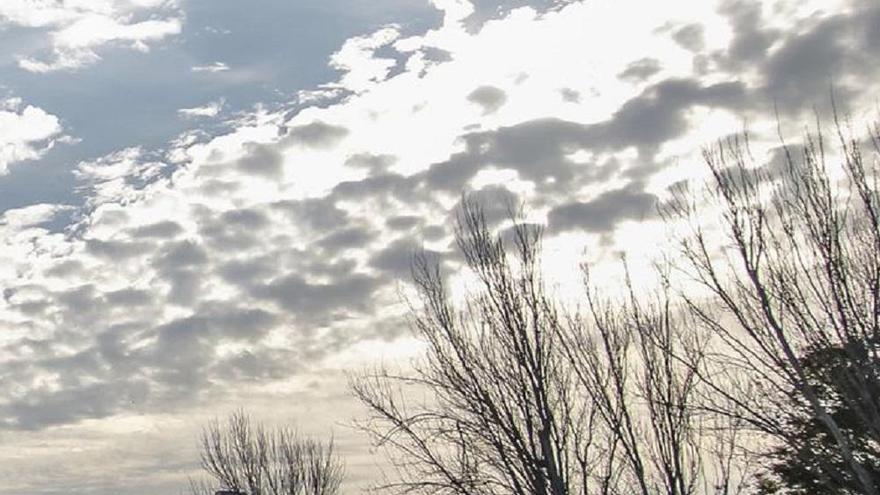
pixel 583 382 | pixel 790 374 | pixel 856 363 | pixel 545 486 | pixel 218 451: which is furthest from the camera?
pixel 218 451

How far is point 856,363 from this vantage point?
35.5 ft

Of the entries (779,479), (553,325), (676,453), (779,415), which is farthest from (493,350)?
(779,479)

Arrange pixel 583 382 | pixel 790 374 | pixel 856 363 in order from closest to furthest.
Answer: pixel 856 363 → pixel 790 374 → pixel 583 382

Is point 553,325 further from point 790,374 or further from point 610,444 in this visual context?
point 790,374

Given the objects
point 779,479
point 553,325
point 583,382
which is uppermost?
point 553,325

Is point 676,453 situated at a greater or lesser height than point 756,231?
lesser

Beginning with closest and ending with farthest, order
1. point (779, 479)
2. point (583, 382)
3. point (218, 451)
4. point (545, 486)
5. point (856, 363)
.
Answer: point (856, 363)
point (545, 486)
point (583, 382)
point (779, 479)
point (218, 451)

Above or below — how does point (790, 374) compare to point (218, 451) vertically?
below

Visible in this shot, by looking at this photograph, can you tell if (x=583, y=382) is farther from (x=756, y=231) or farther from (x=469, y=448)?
(x=756, y=231)

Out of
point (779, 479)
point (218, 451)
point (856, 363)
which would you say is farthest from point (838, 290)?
point (218, 451)

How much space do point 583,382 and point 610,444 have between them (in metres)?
1.16

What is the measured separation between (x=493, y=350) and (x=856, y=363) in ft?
19.7

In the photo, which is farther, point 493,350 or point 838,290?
point 493,350

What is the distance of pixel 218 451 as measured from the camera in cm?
3328
